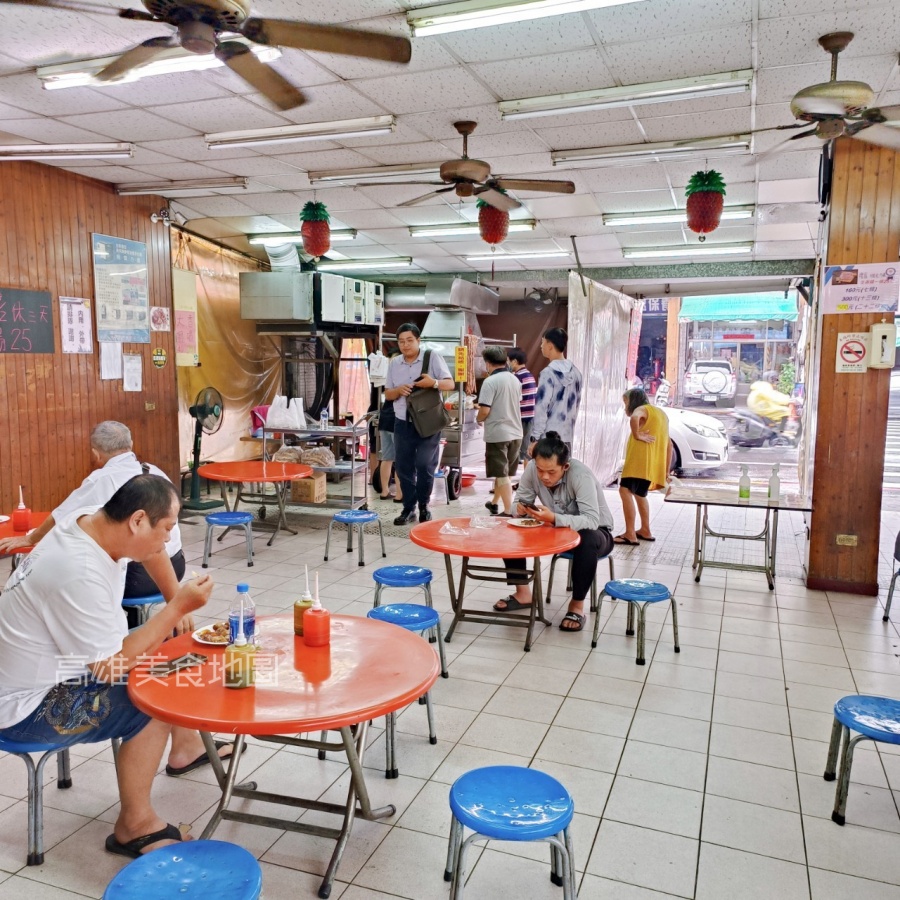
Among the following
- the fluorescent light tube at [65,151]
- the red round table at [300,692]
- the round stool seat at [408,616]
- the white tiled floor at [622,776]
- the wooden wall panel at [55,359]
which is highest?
the fluorescent light tube at [65,151]

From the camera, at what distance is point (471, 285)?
1070 cm

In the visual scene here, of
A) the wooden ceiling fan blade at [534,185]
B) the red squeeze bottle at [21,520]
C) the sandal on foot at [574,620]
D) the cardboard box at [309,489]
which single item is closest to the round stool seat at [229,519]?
the cardboard box at [309,489]

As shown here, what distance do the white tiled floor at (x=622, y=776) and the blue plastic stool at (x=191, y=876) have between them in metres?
0.68

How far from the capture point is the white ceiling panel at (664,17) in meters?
3.14

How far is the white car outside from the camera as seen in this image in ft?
32.3

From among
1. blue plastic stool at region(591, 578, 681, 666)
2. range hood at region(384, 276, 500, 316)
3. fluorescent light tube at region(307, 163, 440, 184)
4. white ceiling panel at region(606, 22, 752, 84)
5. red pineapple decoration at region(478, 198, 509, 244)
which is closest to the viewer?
white ceiling panel at region(606, 22, 752, 84)

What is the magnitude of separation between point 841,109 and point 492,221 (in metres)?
2.38

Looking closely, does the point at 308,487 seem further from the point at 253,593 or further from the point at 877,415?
the point at 877,415

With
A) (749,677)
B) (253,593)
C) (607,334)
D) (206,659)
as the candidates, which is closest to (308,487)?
(253,593)

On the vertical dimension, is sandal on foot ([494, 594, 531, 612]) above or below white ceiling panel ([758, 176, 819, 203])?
below

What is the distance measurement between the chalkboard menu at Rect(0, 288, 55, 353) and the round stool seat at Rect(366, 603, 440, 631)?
3.99m

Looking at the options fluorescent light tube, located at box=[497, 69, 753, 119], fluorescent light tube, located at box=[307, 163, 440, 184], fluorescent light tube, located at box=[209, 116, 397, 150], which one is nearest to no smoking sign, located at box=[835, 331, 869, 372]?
fluorescent light tube, located at box=[497, 69, 753, 119]

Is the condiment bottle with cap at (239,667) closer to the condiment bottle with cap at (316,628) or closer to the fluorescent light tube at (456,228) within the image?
the condiment bottle with cap at (316,628)

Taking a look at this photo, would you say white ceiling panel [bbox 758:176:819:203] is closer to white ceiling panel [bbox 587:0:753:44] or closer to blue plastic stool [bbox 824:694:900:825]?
white ceiling panel [bbox 587:0:753:44]
